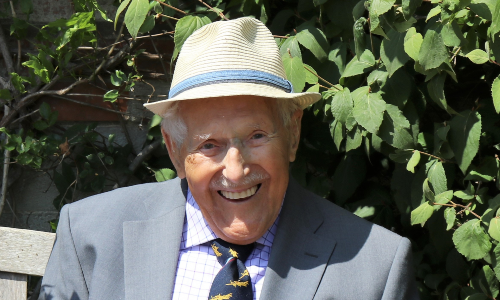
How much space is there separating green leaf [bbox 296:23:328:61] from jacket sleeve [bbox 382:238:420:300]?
746 millimetres

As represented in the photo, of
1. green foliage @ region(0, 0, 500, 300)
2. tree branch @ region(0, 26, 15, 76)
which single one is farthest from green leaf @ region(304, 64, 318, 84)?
tree branch @ region(0, 26, 15, 76)

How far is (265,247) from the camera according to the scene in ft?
6.24

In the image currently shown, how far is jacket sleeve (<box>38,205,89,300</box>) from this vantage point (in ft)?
6.36

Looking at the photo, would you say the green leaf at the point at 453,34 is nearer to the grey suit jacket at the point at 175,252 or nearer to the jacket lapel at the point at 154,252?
the grey suit jacket at the point at 175,252

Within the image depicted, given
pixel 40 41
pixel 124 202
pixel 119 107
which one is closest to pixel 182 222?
pixel 124 202

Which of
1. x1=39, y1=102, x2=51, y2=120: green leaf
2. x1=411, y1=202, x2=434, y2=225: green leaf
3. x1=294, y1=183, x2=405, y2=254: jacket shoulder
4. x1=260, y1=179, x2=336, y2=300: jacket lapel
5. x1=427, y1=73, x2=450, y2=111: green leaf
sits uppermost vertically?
x1=427, y1=73, x2=450, y2=111: green leaf

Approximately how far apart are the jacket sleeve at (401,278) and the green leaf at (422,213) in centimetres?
11

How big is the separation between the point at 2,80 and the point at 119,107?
1.82 ft

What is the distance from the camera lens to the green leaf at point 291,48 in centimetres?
213

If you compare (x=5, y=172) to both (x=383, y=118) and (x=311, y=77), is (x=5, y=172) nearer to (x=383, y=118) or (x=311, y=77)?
(x=311, y=77)

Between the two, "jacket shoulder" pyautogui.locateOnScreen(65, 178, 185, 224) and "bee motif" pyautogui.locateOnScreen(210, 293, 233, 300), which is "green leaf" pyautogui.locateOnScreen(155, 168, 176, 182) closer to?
"jacket shoulder" pyautogui.locateOnScreen(65, 178, 185, 224)

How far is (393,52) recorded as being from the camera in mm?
1887

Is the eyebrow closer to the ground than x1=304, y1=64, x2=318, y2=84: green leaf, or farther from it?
farther from it

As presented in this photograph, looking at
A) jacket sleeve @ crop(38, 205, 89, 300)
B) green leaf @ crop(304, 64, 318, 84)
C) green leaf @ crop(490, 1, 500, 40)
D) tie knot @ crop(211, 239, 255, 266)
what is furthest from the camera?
green leaf @ crop(304, 64, 318, 84)
